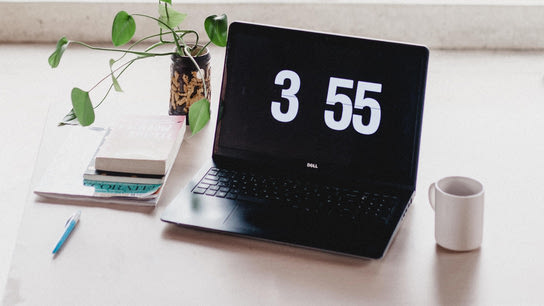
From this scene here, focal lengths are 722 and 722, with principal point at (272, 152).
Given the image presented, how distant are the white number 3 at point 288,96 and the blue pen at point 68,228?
0.40 m

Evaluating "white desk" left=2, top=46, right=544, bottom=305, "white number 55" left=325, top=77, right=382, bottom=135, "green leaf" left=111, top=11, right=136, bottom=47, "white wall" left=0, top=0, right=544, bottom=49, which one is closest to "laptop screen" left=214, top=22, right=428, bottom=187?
"white number 55" left=325, top=77, right=382, bottom=135

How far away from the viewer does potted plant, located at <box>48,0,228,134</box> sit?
55.6 inches

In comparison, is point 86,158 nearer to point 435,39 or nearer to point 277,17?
point 277,17

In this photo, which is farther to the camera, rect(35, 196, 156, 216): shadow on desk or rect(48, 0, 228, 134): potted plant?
rect(48, 0, 228, 134): potted plant

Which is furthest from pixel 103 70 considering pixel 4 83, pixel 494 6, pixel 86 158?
pixel 494 6

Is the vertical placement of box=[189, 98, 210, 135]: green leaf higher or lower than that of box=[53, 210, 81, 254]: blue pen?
higher

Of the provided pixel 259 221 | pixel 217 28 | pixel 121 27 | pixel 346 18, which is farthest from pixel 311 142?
pixel 346 18

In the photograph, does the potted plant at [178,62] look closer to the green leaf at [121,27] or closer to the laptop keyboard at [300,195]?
the green leaf at [121,27]

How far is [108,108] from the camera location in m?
1.66

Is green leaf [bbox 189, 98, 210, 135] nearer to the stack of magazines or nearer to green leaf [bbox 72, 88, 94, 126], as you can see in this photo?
the stack of magazines

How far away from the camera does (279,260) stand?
112 centimetres

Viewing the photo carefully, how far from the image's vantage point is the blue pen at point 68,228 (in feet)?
3.80

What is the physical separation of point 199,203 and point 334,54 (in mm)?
359

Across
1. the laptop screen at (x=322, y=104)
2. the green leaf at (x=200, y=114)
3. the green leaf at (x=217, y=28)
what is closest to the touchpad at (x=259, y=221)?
the laptop screen at (x=322, y=104)
